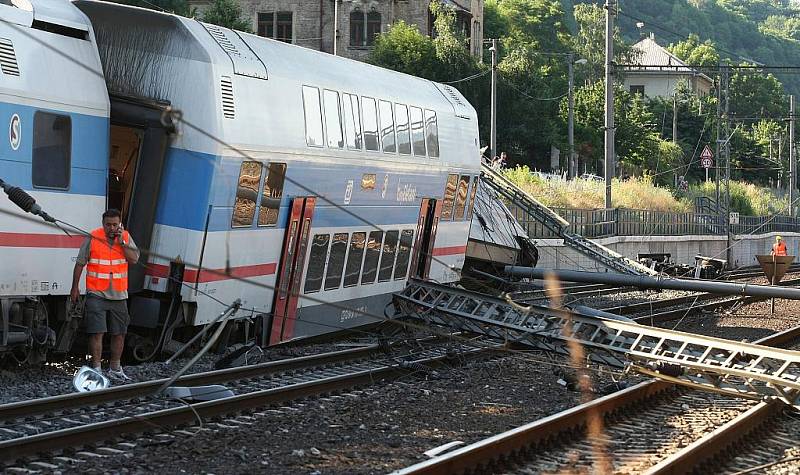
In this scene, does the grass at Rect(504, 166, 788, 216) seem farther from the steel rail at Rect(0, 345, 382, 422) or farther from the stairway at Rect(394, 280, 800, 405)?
the steel rail at Rect(0, 345, 382, 422)

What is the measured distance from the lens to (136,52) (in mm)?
14844

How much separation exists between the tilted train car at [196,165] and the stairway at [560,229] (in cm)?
1399

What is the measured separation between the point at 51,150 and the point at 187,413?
146 inches

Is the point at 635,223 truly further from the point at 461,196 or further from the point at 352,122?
the point at 352,122

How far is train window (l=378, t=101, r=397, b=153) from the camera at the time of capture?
18359mm

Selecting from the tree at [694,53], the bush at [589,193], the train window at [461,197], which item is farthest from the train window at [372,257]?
the tree at [694,53]

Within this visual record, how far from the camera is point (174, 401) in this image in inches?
479

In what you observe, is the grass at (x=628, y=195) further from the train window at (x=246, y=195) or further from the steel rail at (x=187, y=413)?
the steel rail at (x=187, y=413)

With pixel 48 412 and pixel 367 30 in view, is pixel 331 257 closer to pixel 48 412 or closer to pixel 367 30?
pixel 48 412

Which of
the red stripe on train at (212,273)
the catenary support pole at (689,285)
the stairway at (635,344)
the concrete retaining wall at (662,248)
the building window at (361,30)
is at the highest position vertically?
the building window at (361,30)

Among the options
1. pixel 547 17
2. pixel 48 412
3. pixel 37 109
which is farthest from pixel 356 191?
pixel 547 17

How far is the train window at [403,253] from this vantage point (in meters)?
19.6

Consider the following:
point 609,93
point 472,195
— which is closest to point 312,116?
point 472,195

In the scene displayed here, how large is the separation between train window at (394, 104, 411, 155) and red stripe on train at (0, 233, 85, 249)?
6329mm
